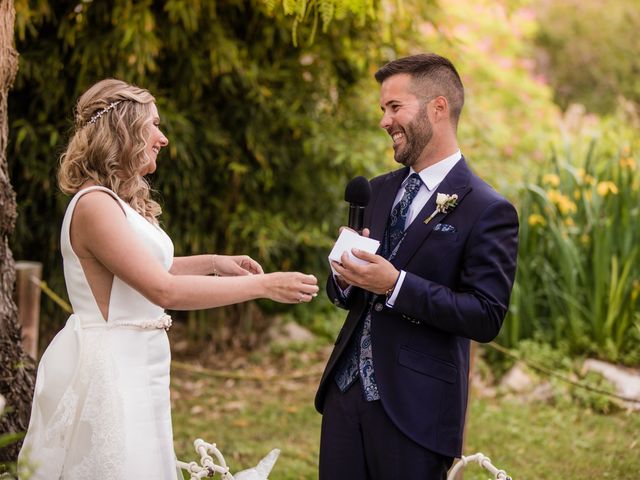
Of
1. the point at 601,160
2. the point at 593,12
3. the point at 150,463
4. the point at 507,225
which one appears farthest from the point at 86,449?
the point at 593,12

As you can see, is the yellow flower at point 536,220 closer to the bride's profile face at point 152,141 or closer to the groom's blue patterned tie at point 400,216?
the groom's blue patterned tie at point 400,216

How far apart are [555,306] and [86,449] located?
459cm

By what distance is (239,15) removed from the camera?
21.0ft

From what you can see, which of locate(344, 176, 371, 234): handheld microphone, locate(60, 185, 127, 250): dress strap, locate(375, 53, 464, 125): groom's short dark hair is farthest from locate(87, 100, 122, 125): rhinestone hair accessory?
locate(375, 53, 464, 125): groom's short dark hair

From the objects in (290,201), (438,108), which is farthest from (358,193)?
(290,201)

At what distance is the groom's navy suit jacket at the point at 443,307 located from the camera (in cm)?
257

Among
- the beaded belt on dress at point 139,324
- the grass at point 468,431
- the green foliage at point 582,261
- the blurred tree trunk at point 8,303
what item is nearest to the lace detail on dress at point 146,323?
the beaded belt on dress at point 139,324

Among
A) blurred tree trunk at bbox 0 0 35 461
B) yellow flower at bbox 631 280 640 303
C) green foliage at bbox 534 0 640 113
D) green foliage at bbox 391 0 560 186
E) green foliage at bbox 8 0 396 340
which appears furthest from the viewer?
green foliage at bbox 534 0 640 113

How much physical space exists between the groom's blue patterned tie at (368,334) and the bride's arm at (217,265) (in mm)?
406

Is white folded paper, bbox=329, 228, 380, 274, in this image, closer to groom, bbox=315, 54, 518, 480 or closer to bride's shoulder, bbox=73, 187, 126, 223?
groom, bbox=315, 54, 518, 480

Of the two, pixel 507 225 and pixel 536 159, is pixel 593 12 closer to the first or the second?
pixel 536 159

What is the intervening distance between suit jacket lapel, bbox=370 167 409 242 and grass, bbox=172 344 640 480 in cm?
193

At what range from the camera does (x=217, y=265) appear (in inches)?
113

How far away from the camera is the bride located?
243 centimetres
